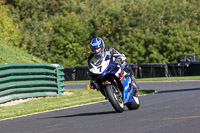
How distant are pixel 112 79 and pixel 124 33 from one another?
45.5 m

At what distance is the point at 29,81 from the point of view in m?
17.2

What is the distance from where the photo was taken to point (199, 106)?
1073cm

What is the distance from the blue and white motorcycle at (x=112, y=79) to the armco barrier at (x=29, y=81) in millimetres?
6175

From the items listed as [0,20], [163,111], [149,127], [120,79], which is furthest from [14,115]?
[0,20]

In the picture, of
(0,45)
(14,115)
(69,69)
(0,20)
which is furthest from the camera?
(0,20)

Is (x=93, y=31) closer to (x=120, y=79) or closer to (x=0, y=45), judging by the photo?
(x=0, y=45)

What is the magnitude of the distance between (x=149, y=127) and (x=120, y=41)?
47.5m

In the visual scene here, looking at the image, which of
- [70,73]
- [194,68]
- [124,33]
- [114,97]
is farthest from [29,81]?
[124,33]

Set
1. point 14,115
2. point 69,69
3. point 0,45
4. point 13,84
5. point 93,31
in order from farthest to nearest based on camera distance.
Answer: point 93,31 → point 69,69 → point 0,45 → point 13,84 → point 14,115

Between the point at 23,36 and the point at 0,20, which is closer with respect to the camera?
the point at 0,20

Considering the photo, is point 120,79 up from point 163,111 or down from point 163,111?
up

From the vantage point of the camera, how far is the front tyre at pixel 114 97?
1012 cm

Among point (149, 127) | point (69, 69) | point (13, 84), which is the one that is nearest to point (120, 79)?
point (149, 127)

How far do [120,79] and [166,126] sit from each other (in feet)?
9.94
